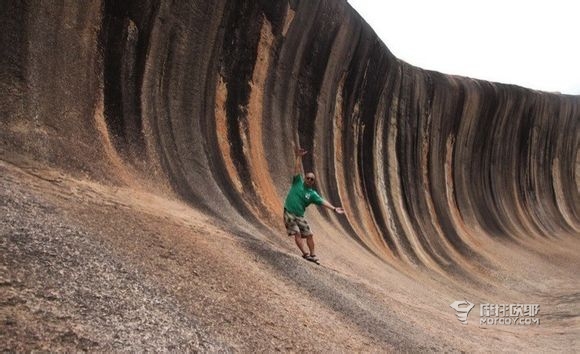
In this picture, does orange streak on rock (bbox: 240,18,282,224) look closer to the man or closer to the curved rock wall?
the curved rock wall

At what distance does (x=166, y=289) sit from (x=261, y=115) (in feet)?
20.2

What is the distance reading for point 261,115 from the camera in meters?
9.57

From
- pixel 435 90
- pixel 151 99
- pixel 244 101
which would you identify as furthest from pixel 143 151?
pixel 435 90

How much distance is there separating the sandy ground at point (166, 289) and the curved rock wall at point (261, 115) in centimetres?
88

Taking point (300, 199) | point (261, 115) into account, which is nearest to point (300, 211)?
point (300, 199)

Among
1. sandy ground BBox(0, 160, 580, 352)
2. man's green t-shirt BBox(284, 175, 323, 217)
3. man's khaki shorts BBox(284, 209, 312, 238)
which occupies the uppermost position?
man's green t-shirt BBox(284, 175, 323, 217)

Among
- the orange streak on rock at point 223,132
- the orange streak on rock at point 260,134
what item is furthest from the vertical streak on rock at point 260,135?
the orange streak on rock at point 223,132

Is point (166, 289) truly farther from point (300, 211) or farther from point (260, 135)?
point (260, 135)

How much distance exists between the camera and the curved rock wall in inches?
226

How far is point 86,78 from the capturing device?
624cm

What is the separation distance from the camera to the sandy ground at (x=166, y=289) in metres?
3.00

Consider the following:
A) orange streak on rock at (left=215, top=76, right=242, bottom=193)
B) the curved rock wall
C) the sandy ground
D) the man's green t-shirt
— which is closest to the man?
the man's green t-shirt

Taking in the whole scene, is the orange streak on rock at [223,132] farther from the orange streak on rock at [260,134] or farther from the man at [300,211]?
the man at [300,211]

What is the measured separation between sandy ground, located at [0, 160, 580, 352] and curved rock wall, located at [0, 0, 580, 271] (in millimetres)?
876
